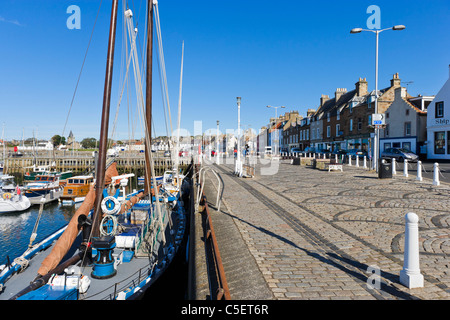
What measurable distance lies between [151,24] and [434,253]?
14840 millimetres

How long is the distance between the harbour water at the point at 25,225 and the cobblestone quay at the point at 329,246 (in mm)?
13424

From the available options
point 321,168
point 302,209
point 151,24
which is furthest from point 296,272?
point 321,168

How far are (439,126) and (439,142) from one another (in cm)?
196

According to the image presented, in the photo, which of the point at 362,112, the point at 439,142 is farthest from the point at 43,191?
the point at 439,142

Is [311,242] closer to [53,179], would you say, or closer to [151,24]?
[151,24]

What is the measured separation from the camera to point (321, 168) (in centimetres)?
2644

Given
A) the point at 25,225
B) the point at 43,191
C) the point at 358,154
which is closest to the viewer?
the point at 25,225

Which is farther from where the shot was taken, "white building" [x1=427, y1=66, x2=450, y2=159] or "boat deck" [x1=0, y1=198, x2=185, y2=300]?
"white building" [x1=427, y1=66, x2=450, y2=159]

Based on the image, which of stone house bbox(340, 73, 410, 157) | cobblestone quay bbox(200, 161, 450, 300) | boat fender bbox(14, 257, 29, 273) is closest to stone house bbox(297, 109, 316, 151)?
stone house bbox(340, 73, 410, 157)

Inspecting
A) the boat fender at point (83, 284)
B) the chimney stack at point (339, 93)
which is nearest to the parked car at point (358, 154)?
the chimney stack at point (339, 93)

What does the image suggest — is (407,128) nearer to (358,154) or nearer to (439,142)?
(439,142)

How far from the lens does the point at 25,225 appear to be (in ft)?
67.2

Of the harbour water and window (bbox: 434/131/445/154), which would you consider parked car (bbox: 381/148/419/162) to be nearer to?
window (bbox: 434/131/445/154)

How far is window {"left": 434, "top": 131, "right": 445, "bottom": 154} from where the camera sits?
32203 mm
